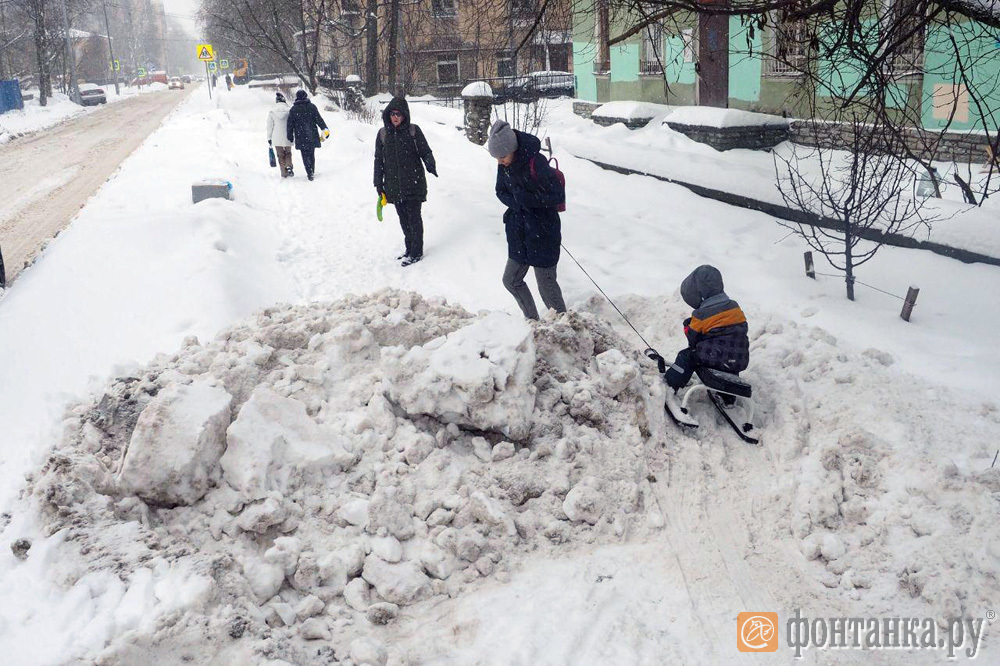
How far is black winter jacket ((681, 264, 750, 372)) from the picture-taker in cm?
432

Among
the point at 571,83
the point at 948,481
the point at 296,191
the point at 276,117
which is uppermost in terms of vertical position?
the point at 571,83

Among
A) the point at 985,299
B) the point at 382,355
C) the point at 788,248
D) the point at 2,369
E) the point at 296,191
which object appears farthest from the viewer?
the point at 296,191

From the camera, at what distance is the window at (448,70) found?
33.4 meters

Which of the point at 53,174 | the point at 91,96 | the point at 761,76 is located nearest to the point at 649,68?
the point at 761,76

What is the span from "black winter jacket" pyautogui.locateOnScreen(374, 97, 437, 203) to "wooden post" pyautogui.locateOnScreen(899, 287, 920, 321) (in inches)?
178

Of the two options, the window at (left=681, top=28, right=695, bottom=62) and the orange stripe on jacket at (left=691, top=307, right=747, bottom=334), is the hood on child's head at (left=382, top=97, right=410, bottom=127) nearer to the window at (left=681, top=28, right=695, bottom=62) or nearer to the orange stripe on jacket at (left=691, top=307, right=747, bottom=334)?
the window at (left=681, top=28, right=695, bottom=62)

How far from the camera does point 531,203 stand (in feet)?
16.3

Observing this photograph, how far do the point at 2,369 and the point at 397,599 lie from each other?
12.7 feet

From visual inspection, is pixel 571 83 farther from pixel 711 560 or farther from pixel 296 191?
pixel 711 560

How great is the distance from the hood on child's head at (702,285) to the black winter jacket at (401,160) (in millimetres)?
3729

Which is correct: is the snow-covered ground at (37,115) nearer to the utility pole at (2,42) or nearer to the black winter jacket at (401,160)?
the utility pole at (2,42)

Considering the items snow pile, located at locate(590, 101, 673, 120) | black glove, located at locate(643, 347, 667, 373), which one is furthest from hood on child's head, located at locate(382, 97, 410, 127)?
snow pile, located at locate(590, 101, 673, 120)

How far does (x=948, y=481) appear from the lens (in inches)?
134

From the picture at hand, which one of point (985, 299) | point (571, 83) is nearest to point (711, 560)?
point (985, 299)
